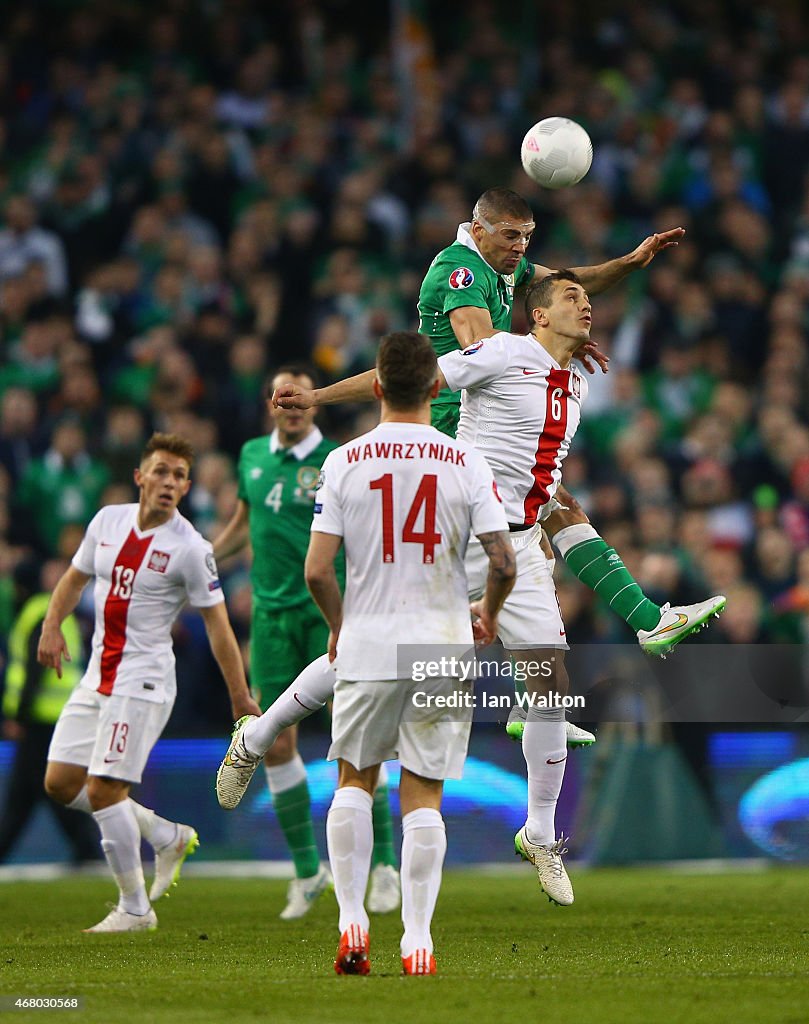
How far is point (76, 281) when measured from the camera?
17.7 m

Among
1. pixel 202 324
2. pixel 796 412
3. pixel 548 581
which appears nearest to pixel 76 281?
pixel 202 324

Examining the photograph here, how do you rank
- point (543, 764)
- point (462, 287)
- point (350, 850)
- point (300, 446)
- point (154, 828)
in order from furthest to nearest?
1. point (300, 446)
2. point (154, 828)
3. point (543, 764)
4. point (462, 287)
5. point (350, 850)

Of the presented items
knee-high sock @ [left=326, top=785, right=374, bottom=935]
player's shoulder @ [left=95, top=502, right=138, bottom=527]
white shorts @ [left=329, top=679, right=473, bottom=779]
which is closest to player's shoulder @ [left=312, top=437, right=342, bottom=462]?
player's shoulder @ [left=95, top=502, right=138, bottom=527]

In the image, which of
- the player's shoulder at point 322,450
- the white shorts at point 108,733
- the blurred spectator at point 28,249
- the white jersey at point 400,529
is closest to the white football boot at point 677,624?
the white jersey at point 400,529

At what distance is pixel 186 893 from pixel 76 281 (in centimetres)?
740

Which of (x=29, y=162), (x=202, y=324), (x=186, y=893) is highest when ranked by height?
(x=29, y=162)

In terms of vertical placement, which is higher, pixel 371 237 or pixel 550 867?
pixel 371 237

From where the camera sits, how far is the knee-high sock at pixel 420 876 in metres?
6.88

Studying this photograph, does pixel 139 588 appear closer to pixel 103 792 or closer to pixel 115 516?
pixel 115 516

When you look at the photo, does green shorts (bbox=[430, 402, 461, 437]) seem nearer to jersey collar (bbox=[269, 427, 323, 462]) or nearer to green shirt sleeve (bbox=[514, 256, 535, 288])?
green shirt sleeve (bbox=[514, 256, 535, 288])

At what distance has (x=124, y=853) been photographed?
993cm

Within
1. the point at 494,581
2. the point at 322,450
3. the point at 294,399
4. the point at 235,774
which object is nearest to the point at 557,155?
the point at 294,399

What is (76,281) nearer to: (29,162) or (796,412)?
(29,162)

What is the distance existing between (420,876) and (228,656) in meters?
3.26
